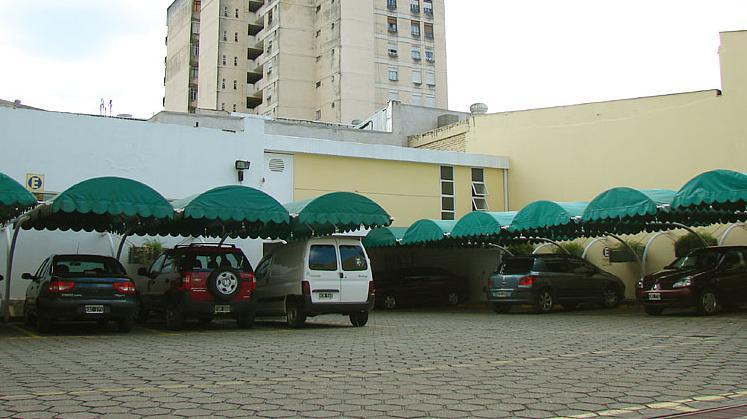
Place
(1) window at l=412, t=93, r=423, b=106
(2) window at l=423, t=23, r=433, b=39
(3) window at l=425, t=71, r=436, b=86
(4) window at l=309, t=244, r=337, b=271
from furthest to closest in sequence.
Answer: (2) window at l=423, t=23, r=433, b=39 < (3) window at l=425, t=71, r=436, b=86 < (1) window at l=412, t=93, r=423, b=106 < (4) window at l=309, t=244, r=337, b=271

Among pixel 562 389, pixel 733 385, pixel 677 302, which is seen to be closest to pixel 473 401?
pixel 562 389

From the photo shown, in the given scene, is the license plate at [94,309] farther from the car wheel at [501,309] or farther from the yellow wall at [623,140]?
the yellow wall at [623,140]

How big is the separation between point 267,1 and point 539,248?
51.9 m

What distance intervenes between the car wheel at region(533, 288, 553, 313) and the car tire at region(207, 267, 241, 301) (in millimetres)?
9341

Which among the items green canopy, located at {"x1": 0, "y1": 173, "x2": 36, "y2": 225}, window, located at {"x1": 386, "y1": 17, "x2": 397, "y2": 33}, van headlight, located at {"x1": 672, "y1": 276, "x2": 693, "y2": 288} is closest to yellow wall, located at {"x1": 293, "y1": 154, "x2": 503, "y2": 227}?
van headlight, located at {"x1": 672, "y1": 276, "x2": 693, "y2": 288}

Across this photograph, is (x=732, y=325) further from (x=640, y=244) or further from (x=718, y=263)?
(x=640, y=244)

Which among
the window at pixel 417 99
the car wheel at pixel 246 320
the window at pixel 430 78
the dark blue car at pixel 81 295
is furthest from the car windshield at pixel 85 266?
the window at pixel 430 78

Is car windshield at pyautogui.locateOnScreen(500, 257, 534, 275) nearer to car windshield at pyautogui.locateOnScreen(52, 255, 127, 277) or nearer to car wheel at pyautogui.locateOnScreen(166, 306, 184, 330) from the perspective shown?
car wheel at pyautogui.locateOnScreen(166, 306, 184, 330)

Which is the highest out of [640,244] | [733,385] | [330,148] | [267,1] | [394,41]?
[267,1]

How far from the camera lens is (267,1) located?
234ft

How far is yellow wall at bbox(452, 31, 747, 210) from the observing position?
77.1 ft

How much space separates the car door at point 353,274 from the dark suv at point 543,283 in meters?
6.13

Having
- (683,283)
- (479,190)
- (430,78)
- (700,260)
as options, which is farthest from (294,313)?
(430,78)

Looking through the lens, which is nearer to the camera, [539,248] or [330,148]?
[330,148]
